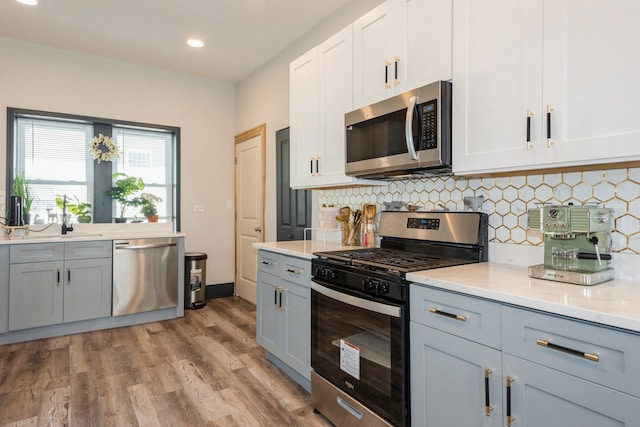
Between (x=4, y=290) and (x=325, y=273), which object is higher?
(x=325, y=273)

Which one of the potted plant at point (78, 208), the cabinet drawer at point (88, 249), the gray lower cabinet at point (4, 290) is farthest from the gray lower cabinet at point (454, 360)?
the potted plant at point (78, 208)

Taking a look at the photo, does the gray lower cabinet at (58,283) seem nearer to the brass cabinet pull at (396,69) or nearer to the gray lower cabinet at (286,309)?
the gray lower cabinet at (286,309)

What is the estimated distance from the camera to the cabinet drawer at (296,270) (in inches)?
89.7

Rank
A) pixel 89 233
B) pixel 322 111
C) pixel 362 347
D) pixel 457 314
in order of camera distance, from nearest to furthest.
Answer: pixel 457 314, pixel 362 347, pixel 322 111, pixel 89 233

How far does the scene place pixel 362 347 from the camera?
70.5 inches

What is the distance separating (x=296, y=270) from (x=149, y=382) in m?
1.28

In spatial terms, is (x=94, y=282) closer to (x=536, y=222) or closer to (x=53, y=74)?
(x=53, y=74)

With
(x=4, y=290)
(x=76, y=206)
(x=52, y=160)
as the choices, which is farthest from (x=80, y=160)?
(x=4, y=290)

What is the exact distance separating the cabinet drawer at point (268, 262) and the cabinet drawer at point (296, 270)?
0.07m

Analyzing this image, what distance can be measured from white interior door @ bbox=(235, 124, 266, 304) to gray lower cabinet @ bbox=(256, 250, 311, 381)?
1.52 m

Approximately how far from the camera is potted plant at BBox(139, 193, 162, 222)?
4.30 metres

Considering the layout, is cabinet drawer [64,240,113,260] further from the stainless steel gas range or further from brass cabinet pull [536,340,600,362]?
brass cabinet pull [536,340,600,362]

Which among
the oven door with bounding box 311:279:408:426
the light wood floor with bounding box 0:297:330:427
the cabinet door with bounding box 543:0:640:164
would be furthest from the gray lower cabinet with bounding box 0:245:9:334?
the cabinet door with bounding box 543:0:640:164

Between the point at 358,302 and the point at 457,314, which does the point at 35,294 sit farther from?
the point at 457,314
